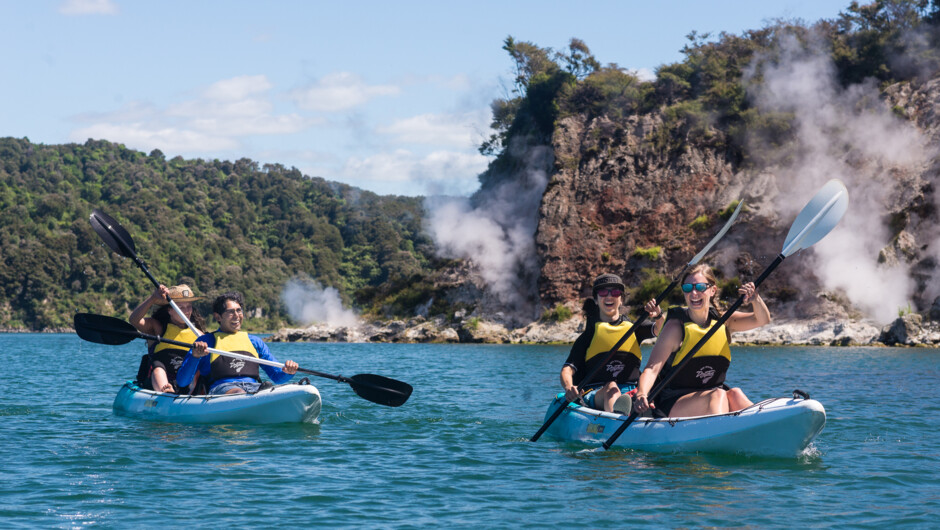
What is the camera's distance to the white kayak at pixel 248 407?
12188 mm

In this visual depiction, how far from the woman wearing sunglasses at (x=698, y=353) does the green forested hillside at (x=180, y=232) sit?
176 feet

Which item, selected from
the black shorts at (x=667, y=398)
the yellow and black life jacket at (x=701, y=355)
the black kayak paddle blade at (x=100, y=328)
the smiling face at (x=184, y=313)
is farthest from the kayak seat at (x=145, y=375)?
the yellow and black life jacket at (x=701, y=355)

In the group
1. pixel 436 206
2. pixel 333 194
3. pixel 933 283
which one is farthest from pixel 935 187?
pixel 333 194

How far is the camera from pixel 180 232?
109625 millimetres

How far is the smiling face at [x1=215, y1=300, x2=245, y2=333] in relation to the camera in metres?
12.1

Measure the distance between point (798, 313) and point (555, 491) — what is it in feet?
132

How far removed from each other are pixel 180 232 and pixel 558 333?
7124 cm

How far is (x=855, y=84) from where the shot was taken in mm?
50750

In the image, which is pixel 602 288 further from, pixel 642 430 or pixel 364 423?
pixel 364 423

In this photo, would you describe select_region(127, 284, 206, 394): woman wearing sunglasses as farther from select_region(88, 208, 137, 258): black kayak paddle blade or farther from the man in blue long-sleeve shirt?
select_region(88, 208, 137, 258): black kayak paddle blade

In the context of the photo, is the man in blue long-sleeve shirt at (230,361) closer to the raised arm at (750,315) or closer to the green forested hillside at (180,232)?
the raised arm at (750,315)

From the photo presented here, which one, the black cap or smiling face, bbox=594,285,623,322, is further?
smiling face, bbox=594,285,623,322

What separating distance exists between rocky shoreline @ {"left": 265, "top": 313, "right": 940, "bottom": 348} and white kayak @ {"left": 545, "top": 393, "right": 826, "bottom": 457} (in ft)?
104

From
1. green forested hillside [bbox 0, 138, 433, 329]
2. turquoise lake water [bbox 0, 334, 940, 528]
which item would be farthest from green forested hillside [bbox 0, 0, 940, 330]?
turquoise lake water [bbox 0, 334, 940, 528]
